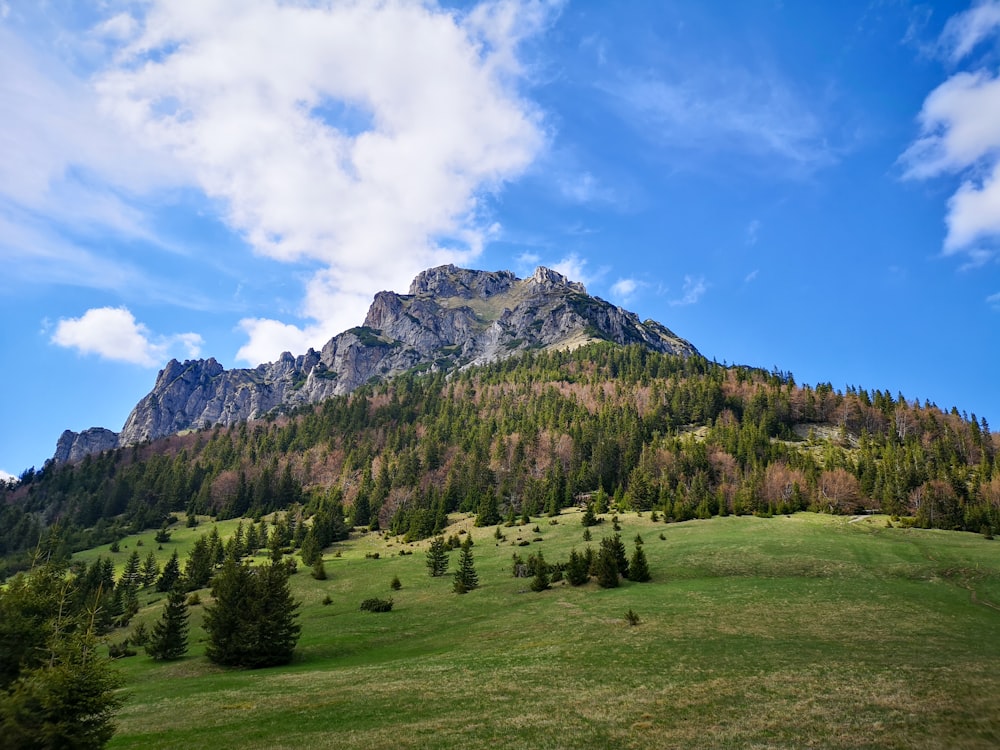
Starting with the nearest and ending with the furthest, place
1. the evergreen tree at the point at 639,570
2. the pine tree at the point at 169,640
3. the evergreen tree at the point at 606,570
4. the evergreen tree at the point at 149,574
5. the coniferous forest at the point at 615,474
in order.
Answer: the pine tree at the point at 169,640 → the evergreen tree at the point at 606,570 → the evergreen tree at the point at 639,570 → the evergreen tree at the point at 149,574 → the coniferous forest at the point at 615,474

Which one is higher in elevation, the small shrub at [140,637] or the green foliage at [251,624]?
the green foliage at [251,624]

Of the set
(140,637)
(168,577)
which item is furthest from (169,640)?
(168,577)

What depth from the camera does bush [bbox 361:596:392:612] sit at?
182 ft

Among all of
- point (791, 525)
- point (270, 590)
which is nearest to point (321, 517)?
point (270, 590)

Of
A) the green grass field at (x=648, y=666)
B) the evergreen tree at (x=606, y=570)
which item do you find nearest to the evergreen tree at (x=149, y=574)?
the green grass field at (x=648, y=666)

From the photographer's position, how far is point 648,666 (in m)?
31.1

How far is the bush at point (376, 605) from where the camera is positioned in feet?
182

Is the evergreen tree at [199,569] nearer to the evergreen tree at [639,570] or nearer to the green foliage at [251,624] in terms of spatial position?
the green foliage at [251,624]

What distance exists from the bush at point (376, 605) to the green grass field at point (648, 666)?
1.09 meters

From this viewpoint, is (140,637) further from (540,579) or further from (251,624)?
(540,579)

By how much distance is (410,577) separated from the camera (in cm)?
7125

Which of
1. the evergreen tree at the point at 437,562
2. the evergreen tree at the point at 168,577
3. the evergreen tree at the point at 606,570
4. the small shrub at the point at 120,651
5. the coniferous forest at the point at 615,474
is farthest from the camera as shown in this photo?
the coniferous forest at the point at 615,474

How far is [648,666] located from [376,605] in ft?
109

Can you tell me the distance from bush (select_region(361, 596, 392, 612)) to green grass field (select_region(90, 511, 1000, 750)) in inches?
42.8
